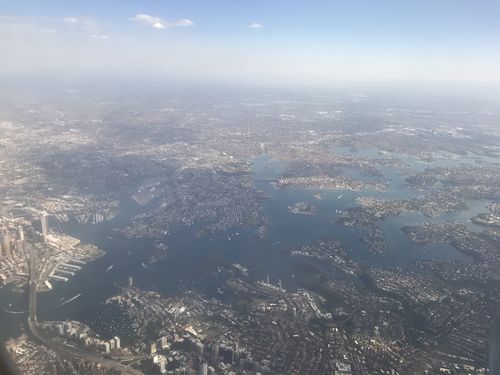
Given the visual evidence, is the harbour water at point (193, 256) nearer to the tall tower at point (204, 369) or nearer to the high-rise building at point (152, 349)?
the high-rise building at point (152, 349)

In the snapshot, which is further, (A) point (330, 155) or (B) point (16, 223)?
(A) point (330, 155)

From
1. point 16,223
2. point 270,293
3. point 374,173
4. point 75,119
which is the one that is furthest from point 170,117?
point 270,293

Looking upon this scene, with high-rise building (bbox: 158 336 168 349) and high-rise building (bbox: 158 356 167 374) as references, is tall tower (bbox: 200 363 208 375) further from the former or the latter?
high-rise building (bbox: 158 336 168 349)

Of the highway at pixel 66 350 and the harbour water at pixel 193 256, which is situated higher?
the highway at pixel 66 350

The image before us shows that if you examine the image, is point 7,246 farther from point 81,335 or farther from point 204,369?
point 204,369

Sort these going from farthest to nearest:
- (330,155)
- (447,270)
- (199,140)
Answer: (199,140) → (330,155) → (447,270)

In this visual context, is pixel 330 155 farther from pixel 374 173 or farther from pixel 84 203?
pixel 84 203

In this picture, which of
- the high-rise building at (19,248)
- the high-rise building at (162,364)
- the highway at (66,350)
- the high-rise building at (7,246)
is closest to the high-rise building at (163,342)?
the high-rise building at (162,364)

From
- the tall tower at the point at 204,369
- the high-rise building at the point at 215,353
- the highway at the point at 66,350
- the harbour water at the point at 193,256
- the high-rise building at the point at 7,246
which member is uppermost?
the high-rise building at the point at 7,246

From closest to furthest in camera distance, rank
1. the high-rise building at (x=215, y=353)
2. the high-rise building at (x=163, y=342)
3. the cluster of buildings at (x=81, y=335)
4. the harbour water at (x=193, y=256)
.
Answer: the high-rise building at (x=215, y=353) < the cluster of buildings at (x=81, y=335) < the high-rise building at (x=163, y=342) < the harbour water at (x=193, y=256)

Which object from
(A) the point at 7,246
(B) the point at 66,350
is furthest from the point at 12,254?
(B) the point at 66,350

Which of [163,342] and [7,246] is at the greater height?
[7,246]
